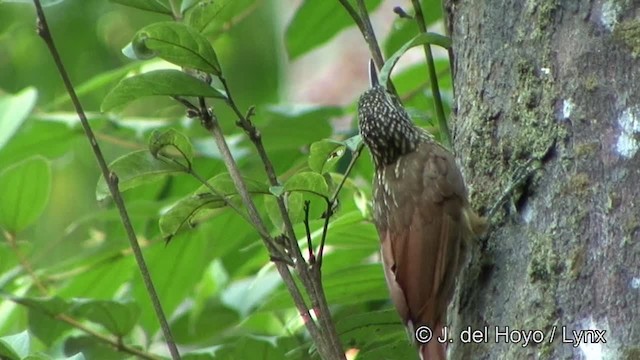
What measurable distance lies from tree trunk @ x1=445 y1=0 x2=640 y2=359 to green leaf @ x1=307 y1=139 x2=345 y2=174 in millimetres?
324

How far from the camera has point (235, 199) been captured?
2342 millimetres

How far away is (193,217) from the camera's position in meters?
2.32

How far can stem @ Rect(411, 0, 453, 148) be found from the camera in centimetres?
250

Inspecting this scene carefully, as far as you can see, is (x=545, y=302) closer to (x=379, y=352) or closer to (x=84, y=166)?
(x=379, y=352)

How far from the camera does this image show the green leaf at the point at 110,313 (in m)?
2.53

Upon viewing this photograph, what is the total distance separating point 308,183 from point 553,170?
46 centimetres

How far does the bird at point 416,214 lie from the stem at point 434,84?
39mm

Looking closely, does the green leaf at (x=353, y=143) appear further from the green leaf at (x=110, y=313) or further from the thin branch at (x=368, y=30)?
the green leaf at (x=110, y=313)

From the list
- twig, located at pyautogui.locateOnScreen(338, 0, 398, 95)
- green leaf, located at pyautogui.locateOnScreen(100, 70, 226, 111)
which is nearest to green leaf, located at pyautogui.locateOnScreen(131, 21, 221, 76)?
green leaf, located at pyautogui.locateOnScreen(100, 70, 226, 111)

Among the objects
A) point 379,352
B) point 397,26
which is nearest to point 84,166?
point 397,26

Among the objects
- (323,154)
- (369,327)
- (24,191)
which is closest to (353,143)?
(323,154)

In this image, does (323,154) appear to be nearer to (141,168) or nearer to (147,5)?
(141,168)

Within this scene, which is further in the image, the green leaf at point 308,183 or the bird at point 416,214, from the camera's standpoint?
the bird at point 416,214

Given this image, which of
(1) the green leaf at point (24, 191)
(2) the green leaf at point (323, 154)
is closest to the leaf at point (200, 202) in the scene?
(2) the green leaf at point (323, 154)
